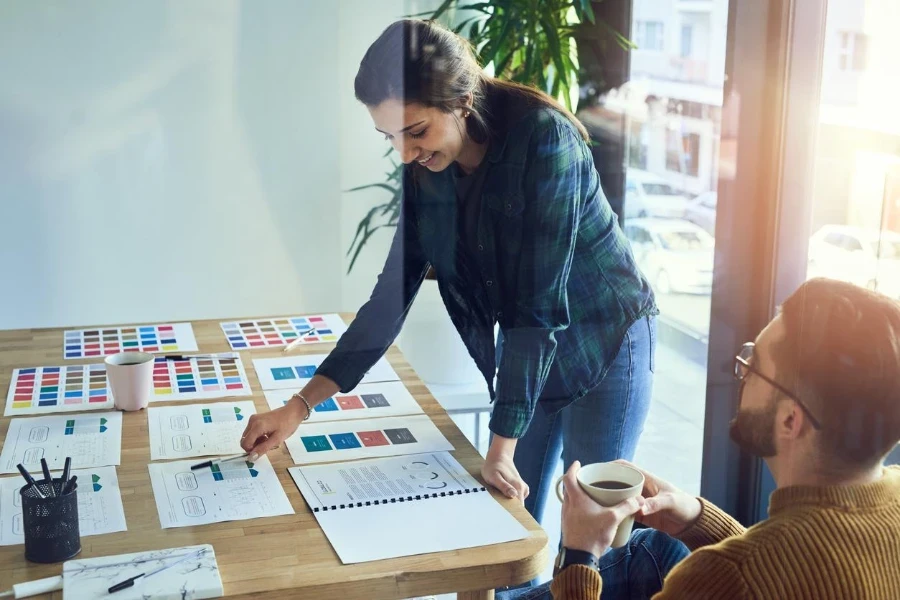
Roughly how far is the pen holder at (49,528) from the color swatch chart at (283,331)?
0.87 metres

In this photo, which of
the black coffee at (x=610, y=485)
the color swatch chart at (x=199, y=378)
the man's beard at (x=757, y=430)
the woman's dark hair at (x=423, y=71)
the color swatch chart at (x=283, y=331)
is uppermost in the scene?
the woman's dark hair at (x=423, y=71)

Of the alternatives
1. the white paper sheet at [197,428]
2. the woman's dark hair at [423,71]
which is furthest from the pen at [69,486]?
the woman's dark hair at [423,71]

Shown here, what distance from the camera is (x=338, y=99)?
8.92 ft

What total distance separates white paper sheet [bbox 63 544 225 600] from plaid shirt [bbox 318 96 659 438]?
45 cm

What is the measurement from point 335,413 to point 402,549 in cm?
51

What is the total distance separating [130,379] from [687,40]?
4.70ft

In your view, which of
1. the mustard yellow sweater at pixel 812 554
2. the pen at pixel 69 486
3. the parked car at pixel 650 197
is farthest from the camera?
the parked car at pixel 650 197

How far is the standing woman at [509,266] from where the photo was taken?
135 cm

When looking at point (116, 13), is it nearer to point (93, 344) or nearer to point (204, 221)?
point (204, 221)

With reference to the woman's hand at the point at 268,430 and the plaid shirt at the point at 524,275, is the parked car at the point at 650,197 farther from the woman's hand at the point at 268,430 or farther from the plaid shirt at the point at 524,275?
the woman's hand at the point at 268,430

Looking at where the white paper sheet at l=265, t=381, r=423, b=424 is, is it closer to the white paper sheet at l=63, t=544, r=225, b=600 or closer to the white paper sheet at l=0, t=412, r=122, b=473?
the white paper sheet at l=0, t=412, r=122, b=473

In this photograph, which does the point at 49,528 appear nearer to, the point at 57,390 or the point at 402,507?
the point at 402,507

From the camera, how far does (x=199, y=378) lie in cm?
175

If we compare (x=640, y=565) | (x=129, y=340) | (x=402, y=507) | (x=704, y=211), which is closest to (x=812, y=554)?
(x=640, y=565)
